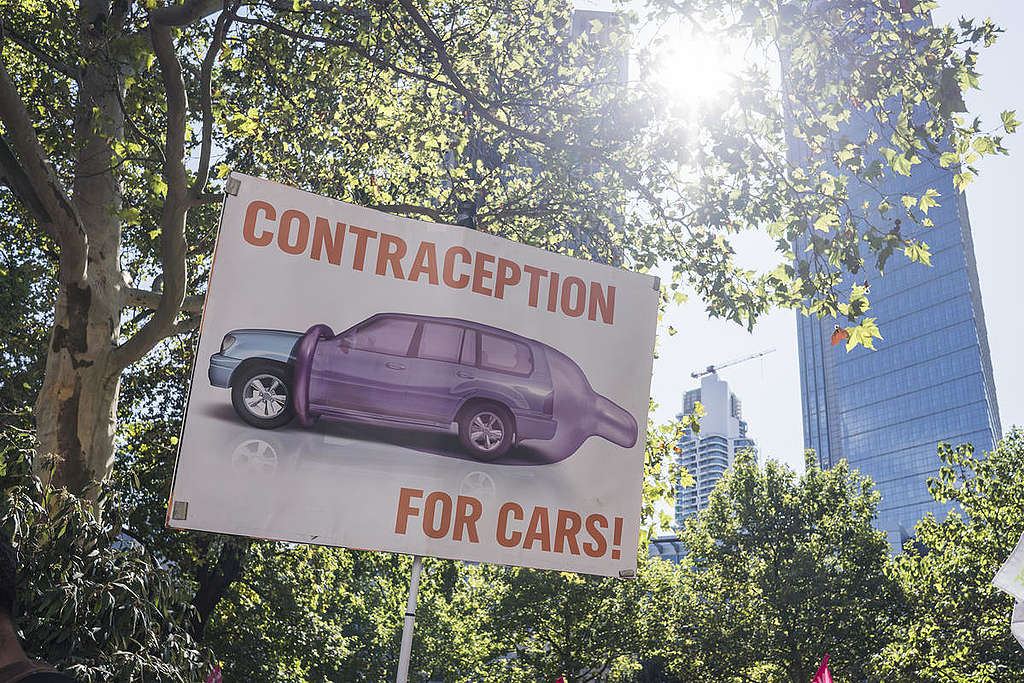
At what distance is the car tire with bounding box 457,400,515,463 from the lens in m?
3.61

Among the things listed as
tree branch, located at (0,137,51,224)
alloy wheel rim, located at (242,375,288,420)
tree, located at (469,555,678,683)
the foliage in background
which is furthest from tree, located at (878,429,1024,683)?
alloy wheel rim, located at (242,375,288,420)

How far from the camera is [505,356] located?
375 centimetres

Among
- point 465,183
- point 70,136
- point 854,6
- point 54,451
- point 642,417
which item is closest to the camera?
point 642,417

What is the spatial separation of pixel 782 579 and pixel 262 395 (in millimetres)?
28097

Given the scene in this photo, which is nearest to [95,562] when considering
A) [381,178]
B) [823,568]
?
[381,178]

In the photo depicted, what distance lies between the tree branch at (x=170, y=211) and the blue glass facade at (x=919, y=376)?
407 ft

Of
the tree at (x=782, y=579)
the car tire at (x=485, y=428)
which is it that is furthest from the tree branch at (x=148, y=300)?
the tree at (x=782, y=579)

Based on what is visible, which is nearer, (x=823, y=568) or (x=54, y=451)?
(x=54, y=451)

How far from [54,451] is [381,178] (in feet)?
22.0

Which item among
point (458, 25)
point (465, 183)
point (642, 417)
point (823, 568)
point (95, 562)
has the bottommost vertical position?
point (95, 562)

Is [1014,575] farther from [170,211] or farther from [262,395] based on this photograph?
[170,211]

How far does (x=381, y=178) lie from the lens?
43.9 feet

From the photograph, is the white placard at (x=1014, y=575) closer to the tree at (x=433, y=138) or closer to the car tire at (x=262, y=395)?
the tree at (x=433, y=138)

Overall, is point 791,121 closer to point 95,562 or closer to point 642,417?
point 642,417
